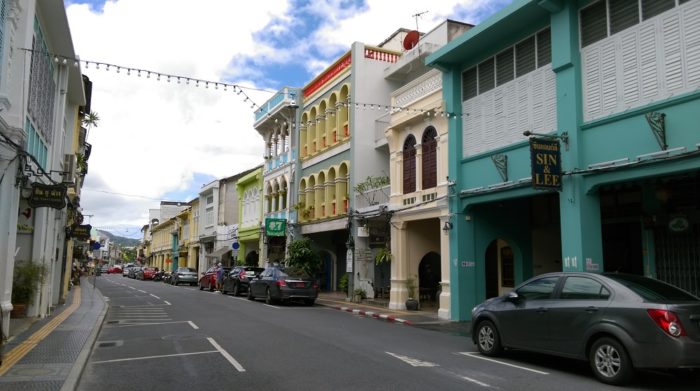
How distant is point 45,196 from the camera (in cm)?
1330

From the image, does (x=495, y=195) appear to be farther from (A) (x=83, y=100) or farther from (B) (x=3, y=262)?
(A) (x=83, y=100)

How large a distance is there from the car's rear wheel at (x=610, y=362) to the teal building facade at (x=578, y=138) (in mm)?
4411

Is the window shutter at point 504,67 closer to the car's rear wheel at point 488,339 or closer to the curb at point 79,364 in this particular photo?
the car's rear wheel at point 488,339

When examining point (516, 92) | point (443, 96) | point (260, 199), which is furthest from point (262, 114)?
point (516, 92)

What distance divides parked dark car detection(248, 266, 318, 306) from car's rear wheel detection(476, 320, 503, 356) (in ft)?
39.2

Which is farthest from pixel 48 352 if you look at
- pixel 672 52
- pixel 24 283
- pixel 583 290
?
pixel 672 52

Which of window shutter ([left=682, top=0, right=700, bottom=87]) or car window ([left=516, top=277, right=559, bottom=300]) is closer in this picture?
car window ([left=516, top=277, right=559, bottom=300])

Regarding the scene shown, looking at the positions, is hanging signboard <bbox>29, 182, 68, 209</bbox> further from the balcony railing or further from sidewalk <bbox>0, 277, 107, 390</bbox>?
the balcony railing

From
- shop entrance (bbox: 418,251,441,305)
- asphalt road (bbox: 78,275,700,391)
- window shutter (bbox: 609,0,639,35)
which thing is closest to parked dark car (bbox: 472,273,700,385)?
asphalt road (bbox: 78,275,700,391)

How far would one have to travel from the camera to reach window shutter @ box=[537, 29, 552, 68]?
1448 centimetres

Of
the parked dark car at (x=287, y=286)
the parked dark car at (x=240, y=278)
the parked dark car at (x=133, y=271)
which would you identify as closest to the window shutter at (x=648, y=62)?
the parked dark car at (x=287, y=286)

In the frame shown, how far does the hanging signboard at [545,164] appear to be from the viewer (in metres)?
12.9

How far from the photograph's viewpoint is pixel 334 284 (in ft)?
101

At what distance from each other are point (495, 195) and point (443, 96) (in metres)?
4.19
